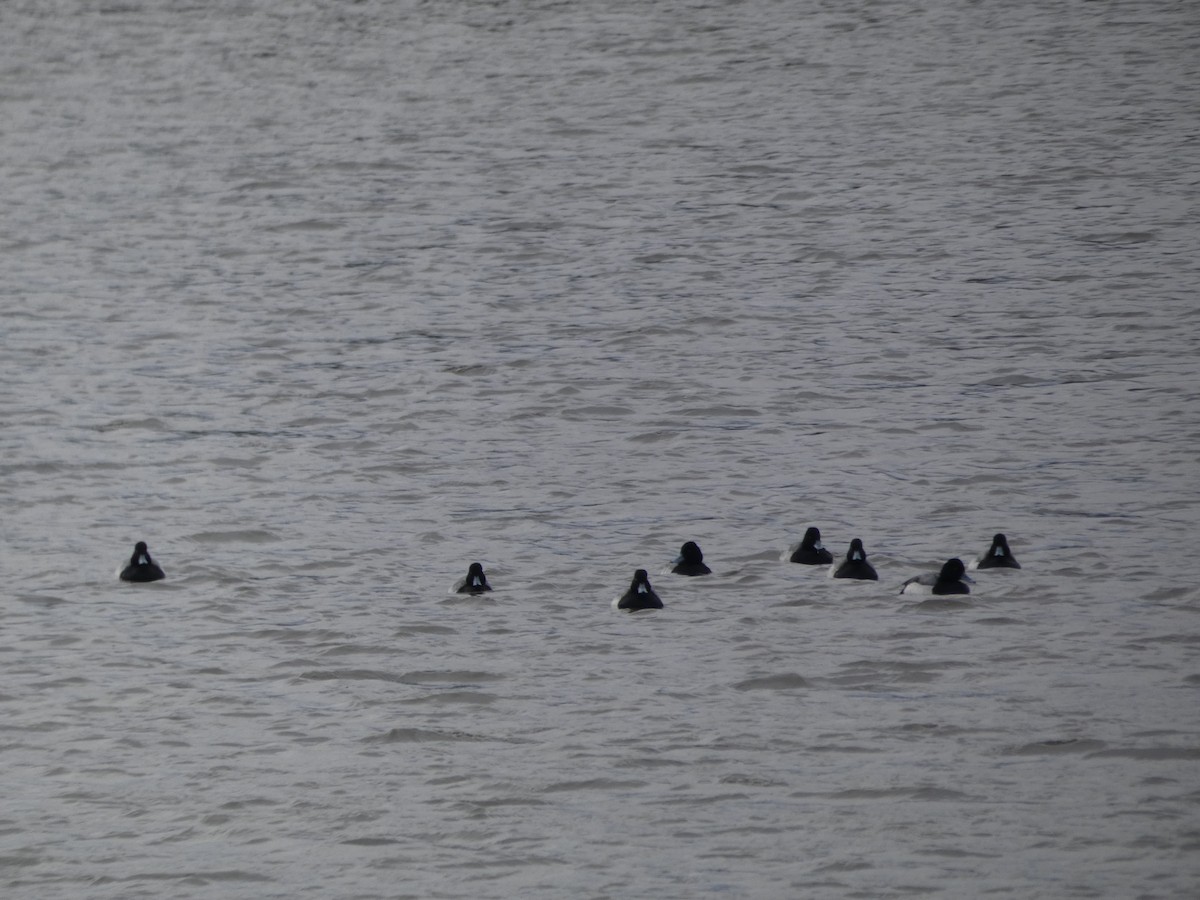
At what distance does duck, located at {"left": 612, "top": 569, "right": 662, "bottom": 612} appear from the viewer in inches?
722

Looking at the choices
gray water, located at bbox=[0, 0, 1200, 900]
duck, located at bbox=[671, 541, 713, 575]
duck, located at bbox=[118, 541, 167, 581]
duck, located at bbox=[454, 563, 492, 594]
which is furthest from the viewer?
duck, located at bbox=[118, 541, 167, 581]

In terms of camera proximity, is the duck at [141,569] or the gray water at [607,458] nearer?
the gray water at [607,458]

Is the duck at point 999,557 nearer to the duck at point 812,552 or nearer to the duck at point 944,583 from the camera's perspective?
the duck at point 944,583

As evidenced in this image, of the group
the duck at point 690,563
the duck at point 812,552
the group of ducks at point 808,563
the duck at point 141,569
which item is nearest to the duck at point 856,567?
the group of ducks at point 808,563

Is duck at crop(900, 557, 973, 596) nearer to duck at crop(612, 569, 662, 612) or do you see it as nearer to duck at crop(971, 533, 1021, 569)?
duck at crop(971, 533, 1021, 569)

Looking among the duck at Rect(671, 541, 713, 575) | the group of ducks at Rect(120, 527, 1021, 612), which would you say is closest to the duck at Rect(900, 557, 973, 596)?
the group of ducks at Rect(120, 527, 1021, 612)

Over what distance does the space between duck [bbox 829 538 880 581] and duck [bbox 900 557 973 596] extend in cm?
40

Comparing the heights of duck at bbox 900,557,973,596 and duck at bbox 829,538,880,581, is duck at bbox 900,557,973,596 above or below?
below

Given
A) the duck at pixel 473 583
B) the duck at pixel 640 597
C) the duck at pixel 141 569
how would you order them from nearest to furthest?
the duck at pixel 640 597 < the duck at pixel 473 583 < the duck at pixel 141 569

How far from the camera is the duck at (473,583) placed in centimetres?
1891

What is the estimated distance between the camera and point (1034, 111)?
3916 centimetres

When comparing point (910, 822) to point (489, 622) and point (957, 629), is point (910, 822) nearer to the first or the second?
point (957, 629)

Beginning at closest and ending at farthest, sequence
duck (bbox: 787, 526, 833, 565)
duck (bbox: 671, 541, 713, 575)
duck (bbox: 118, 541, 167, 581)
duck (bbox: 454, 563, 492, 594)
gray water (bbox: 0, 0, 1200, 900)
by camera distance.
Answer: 1. gray water (bbox: 0, 0, 1200, 900)
2. duck (bbox: 454, 563, 492, 594)
3. duck (bbox: 671, 541, 713, 575)
4. duck (bbox: 787, 526, 833, 565)
5. duck (bbox: 118, 541, 167, 581)

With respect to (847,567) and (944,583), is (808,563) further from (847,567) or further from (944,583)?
(944,583)
